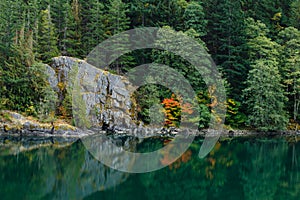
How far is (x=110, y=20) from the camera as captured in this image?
99.2 feet

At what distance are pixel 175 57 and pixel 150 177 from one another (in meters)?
16.4

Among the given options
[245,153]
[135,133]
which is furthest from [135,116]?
[245,153]

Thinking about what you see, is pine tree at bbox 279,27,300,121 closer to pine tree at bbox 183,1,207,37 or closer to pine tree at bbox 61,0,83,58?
pine tree at bbox 183,1,207,37

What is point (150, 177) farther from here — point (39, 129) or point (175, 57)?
point (175, 57)

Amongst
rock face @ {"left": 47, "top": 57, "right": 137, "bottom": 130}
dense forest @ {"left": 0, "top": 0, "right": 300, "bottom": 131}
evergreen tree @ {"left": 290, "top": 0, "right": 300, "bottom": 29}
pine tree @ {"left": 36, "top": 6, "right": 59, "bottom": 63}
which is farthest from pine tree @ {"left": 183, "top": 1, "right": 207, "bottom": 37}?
pine tree @ {"left": 36, "top": 6, "right": 59, "bottom": 63}

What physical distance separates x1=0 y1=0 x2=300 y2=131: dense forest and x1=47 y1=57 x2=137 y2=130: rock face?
1137 mm

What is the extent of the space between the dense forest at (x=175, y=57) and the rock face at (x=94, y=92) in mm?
1137

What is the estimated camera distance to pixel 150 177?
1325 centimetres

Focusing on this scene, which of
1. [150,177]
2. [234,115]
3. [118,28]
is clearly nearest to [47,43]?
[118,28]

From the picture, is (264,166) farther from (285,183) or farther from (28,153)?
(28,153)

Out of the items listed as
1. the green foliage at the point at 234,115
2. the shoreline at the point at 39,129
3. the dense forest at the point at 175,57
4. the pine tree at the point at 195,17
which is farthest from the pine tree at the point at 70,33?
the green foliage at the point at 234,115

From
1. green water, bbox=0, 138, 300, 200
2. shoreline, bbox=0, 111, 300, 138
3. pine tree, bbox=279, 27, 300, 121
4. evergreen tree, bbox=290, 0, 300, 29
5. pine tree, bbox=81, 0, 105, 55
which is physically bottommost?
green water, bbox=0, 138, 300, 200

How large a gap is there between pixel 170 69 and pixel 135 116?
4781 mm

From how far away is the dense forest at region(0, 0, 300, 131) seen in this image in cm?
2584
